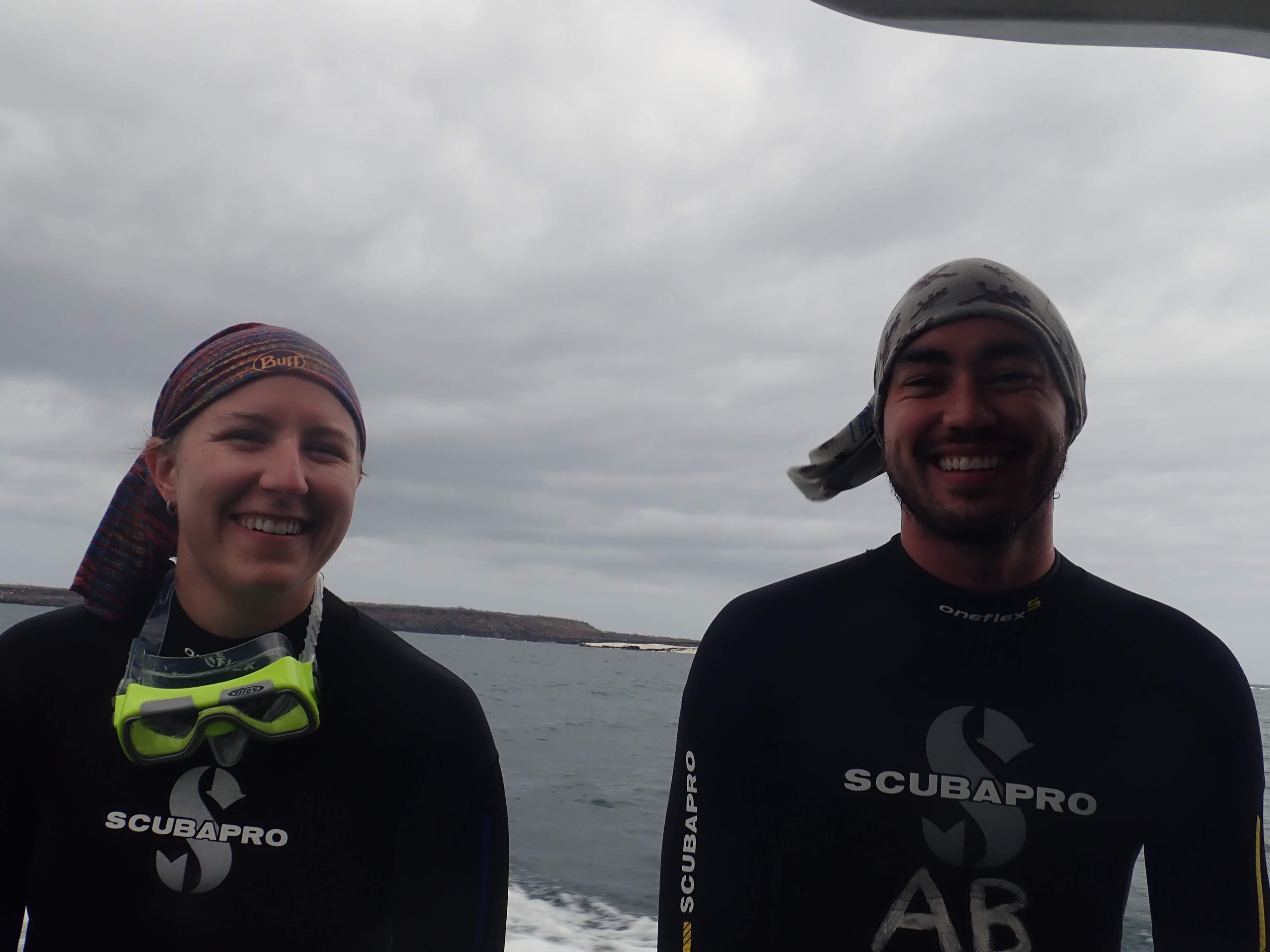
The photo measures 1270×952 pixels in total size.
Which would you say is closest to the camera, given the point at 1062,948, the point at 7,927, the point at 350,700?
the point at 1062,948

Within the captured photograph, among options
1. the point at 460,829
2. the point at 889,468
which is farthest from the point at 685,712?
the point at 889,468

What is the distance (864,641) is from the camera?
7.18 feet

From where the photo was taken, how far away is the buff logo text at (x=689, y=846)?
201cm

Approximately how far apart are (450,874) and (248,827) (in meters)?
0.46

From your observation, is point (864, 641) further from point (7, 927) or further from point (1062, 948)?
point (7, 927)

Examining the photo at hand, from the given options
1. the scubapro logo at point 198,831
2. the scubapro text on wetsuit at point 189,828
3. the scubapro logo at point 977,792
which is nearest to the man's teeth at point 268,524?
the scubapro logo at point 198,831

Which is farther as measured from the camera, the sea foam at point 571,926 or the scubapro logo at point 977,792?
the sea foam at point 571,926

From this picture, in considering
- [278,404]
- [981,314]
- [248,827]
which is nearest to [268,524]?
[278,404]

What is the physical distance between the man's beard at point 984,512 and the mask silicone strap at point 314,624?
1.41m

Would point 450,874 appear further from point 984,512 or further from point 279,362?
point 984,512

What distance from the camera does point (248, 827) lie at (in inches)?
78.2

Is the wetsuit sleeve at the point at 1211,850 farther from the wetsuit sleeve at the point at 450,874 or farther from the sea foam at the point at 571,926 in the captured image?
the sea foam at the point at 571,926

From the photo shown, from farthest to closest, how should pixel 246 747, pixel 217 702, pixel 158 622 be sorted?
pixel 158 622 < pixel 246 747 < pixel 217 702

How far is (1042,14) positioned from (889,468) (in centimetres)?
127
